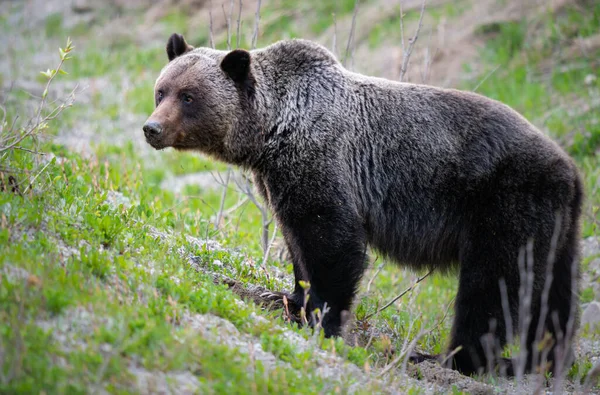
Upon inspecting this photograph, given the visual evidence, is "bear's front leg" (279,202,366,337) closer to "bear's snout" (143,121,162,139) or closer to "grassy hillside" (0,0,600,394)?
"grassy hillside" (0,0,600,394)

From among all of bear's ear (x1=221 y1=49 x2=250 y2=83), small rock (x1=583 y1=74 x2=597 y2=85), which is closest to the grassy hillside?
small rock (x1=583 y1=74 x2=597 y2=85)

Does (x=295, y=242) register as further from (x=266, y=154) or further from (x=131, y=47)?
(x=131, y=47)

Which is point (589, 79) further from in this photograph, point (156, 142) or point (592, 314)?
point (156, 142)

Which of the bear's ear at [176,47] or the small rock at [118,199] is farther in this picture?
the small rock at [118,199]

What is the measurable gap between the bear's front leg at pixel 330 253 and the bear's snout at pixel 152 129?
129 centimetres

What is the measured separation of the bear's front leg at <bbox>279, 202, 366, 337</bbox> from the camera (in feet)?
18.6

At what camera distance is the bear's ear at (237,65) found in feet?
19.7

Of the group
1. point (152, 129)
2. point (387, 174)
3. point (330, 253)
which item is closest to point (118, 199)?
point (152, 129)

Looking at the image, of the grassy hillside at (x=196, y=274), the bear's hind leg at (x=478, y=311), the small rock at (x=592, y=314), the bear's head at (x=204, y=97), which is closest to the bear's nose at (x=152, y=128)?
the bear's head at (x=204, y=97)

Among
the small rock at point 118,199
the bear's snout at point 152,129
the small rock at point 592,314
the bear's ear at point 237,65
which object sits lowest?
the small rock at point 592,314

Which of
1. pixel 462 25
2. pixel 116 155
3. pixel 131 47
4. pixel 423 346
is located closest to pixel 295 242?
pixel 423 346

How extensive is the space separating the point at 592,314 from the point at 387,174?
3.52m

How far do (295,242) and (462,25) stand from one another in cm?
1042

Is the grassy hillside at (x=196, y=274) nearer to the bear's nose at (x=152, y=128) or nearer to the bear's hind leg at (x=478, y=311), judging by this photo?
the bear's hind leg at (x=478, y=311)
